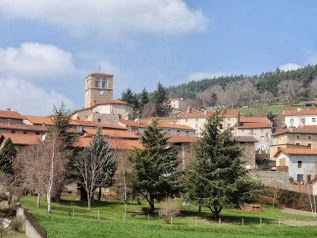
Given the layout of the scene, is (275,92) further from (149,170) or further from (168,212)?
(168,212)

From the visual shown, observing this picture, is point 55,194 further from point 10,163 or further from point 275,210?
point 275,210

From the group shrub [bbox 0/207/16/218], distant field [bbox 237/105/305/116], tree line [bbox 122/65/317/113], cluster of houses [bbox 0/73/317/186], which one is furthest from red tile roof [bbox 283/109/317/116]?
shrub [bbox 0/207/16/218]

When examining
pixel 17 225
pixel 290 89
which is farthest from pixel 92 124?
pixel 290 89

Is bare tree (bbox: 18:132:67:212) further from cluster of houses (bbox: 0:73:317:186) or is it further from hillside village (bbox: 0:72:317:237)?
cluster of houses (bbox: 0:73:317:186)

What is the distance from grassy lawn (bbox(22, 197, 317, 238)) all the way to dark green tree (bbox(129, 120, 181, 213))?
224 cm

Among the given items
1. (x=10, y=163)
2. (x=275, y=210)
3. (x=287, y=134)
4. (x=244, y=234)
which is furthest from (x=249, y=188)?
(x=287, y=134)

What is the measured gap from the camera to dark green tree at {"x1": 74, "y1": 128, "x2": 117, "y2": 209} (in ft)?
151

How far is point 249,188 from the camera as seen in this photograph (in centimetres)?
3984

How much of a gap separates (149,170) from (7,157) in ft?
55.0

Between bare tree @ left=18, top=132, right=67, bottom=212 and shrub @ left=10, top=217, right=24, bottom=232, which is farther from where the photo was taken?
bare tree @ left=18, top=132, right=67, bottom=212

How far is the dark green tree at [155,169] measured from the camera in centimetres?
4188

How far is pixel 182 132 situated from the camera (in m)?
100

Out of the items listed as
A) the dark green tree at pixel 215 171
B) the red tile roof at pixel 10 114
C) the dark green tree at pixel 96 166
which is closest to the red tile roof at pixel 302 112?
the red tile roof at pixel 10 114

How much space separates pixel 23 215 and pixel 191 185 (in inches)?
670
